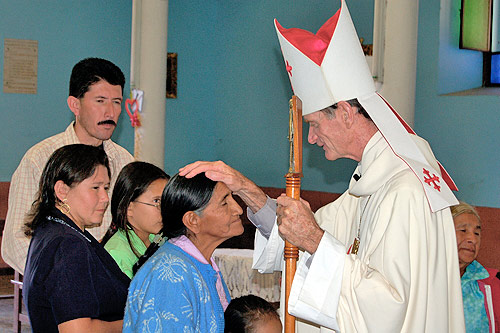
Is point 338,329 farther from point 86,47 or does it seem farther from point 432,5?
point 86,47

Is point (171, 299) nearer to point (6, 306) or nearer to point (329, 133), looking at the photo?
point (329, 133)

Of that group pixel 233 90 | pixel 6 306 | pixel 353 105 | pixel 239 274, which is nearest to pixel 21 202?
pixel 353 105

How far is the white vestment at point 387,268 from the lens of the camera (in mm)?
2139

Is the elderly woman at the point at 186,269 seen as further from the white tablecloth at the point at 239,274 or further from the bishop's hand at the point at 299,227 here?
the white tablecloth at the point at 239,274

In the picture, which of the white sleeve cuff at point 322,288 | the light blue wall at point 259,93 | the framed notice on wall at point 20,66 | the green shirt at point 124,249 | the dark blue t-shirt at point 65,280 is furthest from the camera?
the framed notice on wall at point 20,66

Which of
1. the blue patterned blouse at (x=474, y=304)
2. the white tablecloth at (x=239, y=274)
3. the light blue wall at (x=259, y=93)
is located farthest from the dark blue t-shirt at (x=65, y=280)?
the light blue wall at (x=259, y=93)

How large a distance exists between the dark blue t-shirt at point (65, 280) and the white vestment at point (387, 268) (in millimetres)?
700

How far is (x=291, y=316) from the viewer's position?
219 cm

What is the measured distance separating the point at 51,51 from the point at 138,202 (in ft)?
17.0

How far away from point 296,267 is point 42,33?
6.23 meters

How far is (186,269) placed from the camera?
2.27m

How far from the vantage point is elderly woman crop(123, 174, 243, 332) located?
219cm

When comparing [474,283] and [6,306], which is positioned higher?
[474,283]

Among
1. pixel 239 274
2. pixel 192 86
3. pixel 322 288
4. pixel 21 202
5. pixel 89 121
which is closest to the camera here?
pixel 322 288
